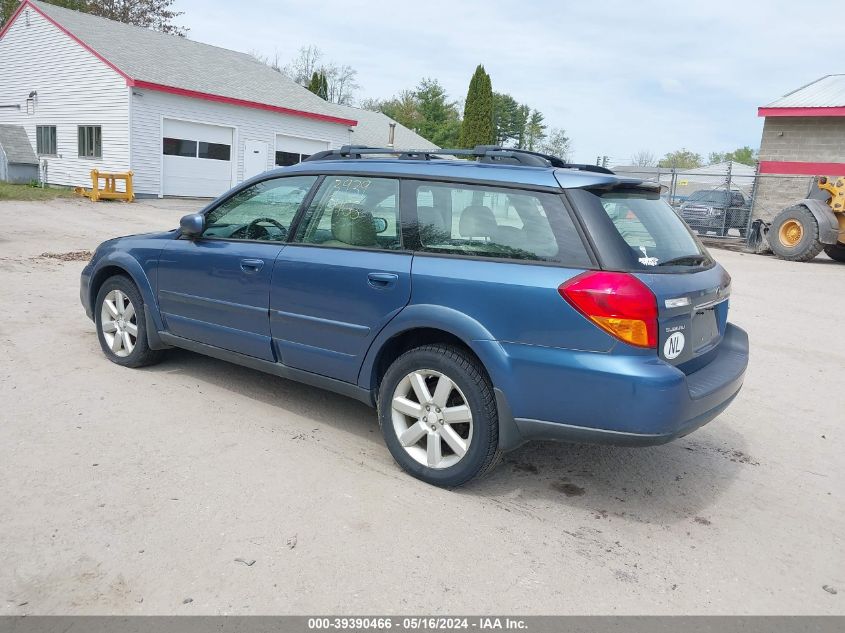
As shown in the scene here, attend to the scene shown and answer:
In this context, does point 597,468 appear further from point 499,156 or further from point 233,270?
point 233,270

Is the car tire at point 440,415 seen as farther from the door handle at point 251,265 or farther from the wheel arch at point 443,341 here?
the door handle at point 251,265

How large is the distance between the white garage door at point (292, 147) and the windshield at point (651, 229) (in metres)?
24.0

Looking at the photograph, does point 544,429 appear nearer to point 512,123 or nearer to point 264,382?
point 264,382

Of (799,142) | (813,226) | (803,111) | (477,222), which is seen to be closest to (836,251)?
(813,226)

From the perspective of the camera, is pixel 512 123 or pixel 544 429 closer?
pixel 544 429

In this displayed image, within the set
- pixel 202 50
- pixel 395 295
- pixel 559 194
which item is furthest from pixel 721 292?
pixel 202 50

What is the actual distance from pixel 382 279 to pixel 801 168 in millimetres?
23336

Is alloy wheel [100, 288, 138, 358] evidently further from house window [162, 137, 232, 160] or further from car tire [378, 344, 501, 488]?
house window [162, 137, 232, 160]

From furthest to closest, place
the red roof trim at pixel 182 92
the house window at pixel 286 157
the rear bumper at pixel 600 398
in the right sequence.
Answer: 1. the house window at pixel 286 157
2. the red roof trim at pixel 182 92
3. the rear bumper at pixel 600 398

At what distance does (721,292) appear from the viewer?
383 centimetres

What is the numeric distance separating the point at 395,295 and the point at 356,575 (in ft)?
4.84

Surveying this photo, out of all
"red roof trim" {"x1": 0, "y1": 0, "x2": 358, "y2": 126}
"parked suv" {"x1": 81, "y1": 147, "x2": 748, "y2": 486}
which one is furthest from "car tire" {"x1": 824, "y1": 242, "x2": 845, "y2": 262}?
"red roof trim" {"x1": 0, "y1": 0, "x2": 358, "y2": 126}

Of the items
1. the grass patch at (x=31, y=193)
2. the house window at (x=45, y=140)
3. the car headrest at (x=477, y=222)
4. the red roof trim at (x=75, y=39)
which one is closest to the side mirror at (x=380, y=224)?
the car headrest at (x=477, y=222)

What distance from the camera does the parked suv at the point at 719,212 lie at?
72.4ft
